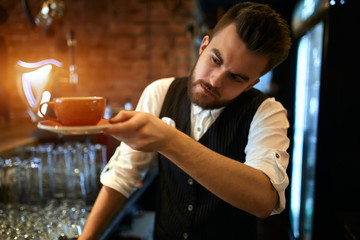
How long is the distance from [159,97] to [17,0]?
3750 millimetres

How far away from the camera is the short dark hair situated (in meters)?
0.99

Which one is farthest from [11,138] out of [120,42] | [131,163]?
[120,42]

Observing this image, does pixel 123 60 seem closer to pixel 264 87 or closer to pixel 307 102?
pixel 264 87

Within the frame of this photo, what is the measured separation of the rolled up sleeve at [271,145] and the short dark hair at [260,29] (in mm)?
214

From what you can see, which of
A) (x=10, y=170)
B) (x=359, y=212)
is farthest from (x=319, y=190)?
(x=10, y=170)

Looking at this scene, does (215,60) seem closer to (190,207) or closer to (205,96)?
(205,96)

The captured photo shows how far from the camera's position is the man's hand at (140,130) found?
71 centimetres

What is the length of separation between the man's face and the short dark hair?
23 mm

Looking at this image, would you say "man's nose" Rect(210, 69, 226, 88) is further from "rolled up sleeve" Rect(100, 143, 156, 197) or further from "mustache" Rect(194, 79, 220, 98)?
"rolled up sleeve" Rect(100, 143, 156, 197)

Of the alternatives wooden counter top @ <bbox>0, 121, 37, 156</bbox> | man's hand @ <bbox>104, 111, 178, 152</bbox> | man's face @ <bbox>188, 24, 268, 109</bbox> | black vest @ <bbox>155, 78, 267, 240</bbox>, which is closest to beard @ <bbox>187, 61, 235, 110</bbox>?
man's face @ <bbox>188, 24, 268, 109</bbox>

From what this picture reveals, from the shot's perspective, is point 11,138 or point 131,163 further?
point 11,138

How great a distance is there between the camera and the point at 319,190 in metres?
1.96

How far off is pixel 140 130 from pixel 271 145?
1.74 ft

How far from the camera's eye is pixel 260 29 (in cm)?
100
